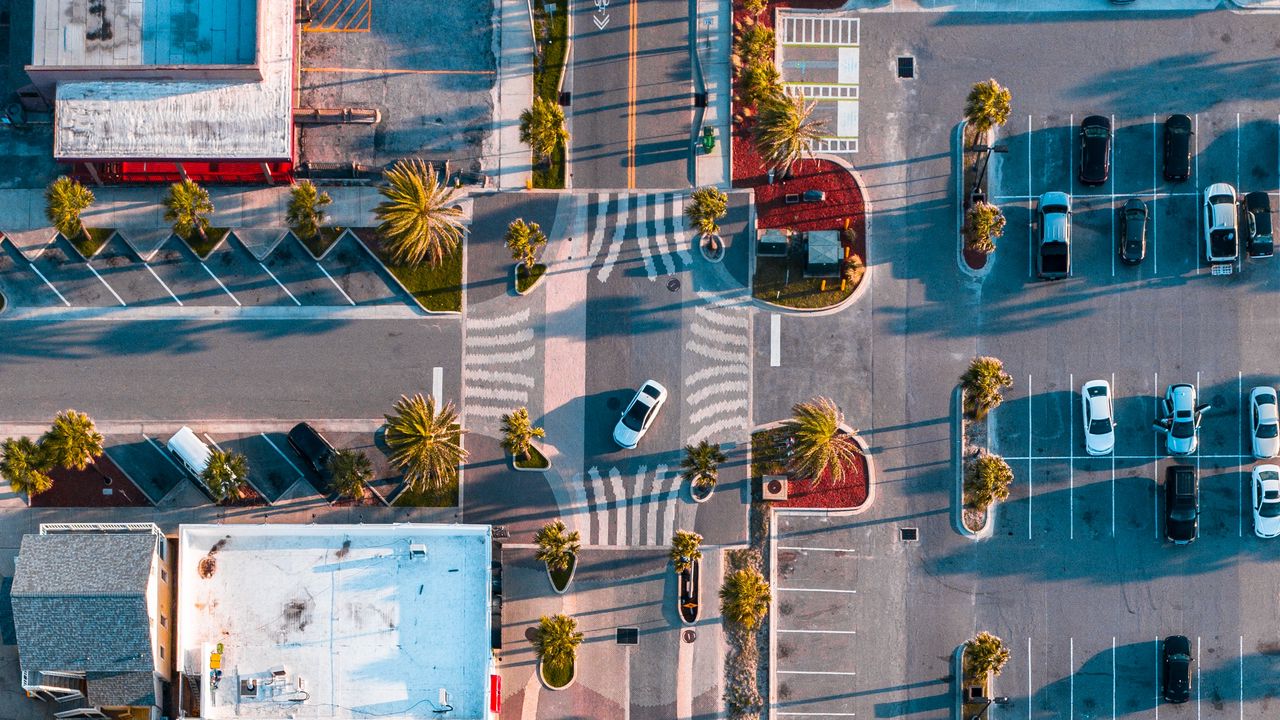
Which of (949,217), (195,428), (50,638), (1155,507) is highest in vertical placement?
(949,217)

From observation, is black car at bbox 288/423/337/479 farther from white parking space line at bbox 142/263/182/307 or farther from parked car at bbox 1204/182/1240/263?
parked car at bbox 1204/182/1240/263

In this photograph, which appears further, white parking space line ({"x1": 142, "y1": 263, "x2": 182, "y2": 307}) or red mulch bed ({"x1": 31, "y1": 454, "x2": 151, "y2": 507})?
white parking space line ({"x1": 142, "y1": 263, "x2": 182, "y2": 307})

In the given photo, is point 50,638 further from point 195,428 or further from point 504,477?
point 504,477

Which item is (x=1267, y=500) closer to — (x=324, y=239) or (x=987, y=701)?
(x=987, y=701)

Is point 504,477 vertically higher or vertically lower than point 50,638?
higher

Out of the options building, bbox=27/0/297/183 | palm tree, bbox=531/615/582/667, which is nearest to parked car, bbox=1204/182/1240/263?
palm tree, bbox=531/615/582/667

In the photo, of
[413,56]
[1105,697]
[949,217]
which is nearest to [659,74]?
[413,56]
